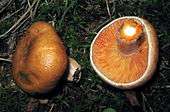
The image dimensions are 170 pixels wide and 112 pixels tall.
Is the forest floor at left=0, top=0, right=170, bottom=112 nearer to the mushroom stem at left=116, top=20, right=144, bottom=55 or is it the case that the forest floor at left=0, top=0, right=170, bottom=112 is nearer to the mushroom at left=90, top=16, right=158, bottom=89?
the mushroom at left=90, top=16, right=158, bottom=89

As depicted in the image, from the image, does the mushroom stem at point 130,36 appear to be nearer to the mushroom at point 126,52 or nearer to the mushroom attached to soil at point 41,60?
the mushroom at point 126,52

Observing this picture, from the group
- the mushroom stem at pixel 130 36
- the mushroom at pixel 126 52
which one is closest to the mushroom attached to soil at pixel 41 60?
the mushroom at pixel 126 52

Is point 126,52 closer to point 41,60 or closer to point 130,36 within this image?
point 130,36

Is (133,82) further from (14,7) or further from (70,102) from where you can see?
(14,7)

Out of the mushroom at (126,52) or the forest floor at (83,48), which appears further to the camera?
the forest floor at (83,48)

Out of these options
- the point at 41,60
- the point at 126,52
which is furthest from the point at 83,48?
the point at 41,60

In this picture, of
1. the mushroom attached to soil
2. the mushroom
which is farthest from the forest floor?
the mushroom attached to soil
